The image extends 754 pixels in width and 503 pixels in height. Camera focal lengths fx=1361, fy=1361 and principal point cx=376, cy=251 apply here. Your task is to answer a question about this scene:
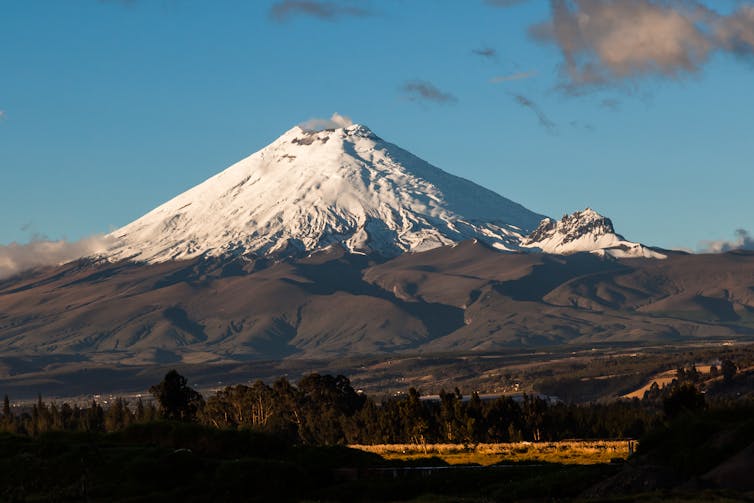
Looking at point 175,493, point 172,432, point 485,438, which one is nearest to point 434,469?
point 175,493

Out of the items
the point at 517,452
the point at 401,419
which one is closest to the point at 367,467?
the point at 517,452

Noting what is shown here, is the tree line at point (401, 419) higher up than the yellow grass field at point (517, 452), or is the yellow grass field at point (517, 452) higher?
the tree line at point (401, 419)

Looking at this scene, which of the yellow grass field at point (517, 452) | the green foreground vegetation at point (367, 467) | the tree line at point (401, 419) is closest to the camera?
the green foreground vegetation at point (367, 467)

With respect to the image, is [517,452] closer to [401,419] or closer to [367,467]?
[367,467]

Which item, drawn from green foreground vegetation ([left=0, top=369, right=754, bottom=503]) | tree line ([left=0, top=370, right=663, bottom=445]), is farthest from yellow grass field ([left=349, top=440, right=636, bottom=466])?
tree line ([left=0, top=370, right=663, bottom=445])

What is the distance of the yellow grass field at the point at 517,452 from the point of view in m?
108

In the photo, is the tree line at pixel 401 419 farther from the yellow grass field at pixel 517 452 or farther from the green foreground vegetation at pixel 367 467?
the yellow grass field at pixel 517 452

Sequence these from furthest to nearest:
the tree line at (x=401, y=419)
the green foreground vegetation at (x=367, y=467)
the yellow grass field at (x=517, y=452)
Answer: the tree line at (x=401, y=419) < the yellow grass field at (x=517, y=452) < the green foreground vegetation at (x=367, y=467)

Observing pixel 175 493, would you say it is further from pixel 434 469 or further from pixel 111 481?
pixel 434 469

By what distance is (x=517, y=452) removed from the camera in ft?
393

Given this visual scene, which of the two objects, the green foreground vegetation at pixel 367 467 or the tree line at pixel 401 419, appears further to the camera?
the tree line at pixel 401 419

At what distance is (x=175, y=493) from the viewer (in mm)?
82625

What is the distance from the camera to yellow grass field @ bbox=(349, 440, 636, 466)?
108 m

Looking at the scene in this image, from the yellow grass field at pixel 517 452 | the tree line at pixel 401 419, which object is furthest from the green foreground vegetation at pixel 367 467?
the tree line at pixel 401 419
